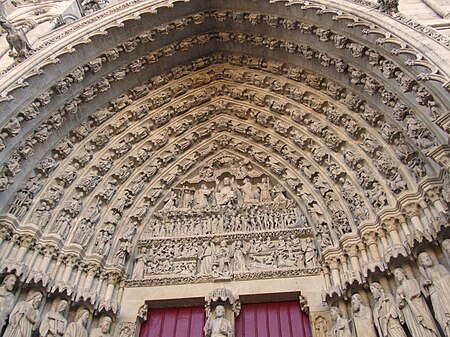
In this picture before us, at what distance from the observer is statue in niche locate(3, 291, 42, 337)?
4328mm

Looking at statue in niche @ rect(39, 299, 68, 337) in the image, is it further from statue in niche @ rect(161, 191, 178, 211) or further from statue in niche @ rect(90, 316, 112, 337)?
statue in niche @ rect(161, 191, 178, 211)

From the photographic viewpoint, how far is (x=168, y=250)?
19.8 feet

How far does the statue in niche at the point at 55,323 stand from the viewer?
15.0 feet

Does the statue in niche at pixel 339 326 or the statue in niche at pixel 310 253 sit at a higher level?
the statue in niche at pixel 310 253

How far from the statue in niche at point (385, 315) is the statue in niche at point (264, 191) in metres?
2.33

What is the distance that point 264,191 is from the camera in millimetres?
6742

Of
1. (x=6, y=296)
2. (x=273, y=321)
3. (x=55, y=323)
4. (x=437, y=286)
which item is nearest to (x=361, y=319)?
(x=437, y=286)

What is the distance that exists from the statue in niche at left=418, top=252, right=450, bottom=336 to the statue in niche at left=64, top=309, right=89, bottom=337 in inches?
138

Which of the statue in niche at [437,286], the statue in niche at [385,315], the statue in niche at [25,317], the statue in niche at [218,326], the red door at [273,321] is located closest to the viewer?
the statue in niche at [437,286]

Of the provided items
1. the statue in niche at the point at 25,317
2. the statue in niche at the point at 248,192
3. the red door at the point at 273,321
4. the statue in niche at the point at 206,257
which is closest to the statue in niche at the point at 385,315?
the red door at the point at 273,321

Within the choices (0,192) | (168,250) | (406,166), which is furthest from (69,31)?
(406,166)

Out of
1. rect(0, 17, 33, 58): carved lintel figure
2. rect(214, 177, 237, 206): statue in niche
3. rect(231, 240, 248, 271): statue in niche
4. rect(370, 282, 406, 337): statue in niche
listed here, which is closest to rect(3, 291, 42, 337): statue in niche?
rect(231, 240, 248, 271): statue in niche

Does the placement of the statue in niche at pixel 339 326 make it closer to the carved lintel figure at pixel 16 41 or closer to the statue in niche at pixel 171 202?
the statue in niche at pixel 171 202

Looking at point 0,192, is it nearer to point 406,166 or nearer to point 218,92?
point 218,92
